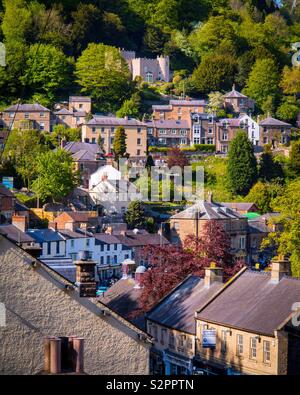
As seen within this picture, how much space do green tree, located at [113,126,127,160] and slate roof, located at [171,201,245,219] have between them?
45.5ft

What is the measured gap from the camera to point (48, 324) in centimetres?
1350

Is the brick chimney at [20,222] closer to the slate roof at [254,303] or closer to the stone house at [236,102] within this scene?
the slate roof at [254,303]

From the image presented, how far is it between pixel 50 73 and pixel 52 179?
2231cm

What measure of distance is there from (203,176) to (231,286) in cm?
5099

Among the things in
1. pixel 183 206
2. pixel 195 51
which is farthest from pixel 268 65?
pixel 183 206

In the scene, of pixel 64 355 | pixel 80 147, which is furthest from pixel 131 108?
pixel 64 355

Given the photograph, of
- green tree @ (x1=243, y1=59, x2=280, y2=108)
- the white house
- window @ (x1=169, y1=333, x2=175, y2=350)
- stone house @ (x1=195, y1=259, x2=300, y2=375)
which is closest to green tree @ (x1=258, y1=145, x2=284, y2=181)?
the white house

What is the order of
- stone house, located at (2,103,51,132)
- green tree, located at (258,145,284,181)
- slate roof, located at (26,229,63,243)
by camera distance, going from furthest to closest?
stone house, located at (2,103,51,132) < green tree, located at (258,145,284,181) < slate roof, located at (26,229,63,243)

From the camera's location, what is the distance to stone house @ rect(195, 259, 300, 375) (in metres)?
19.3

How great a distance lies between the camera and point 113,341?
13.8 meters

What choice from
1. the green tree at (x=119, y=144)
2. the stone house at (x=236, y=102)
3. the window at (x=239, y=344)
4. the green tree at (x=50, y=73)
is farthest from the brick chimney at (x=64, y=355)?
the stone house at (x=236, y=102)

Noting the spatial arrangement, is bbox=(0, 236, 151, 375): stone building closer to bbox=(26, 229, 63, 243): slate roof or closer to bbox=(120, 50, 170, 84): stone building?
bbox=(26, 229, 63, 243): slate roof

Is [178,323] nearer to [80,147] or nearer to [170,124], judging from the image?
[80,147]
